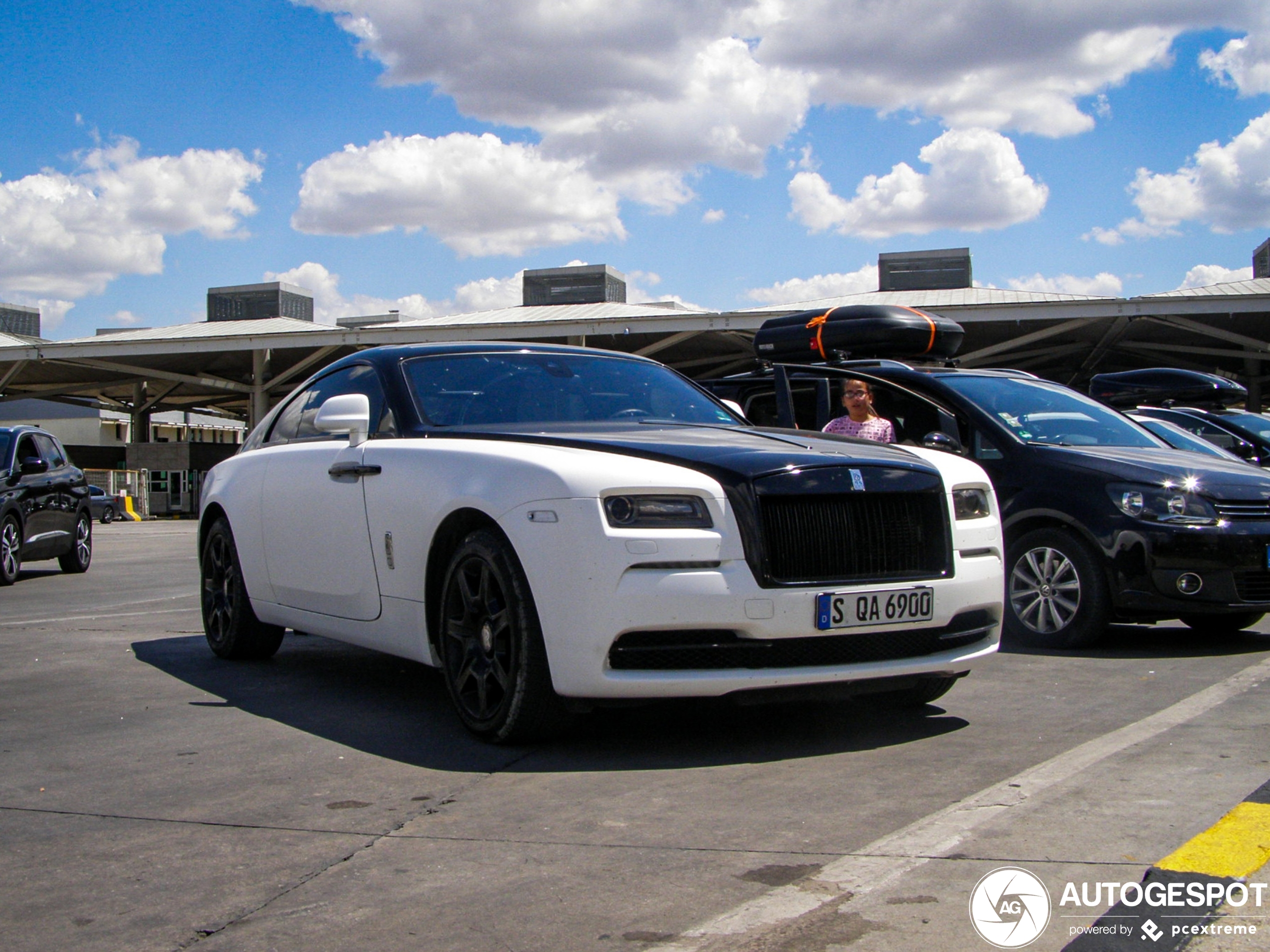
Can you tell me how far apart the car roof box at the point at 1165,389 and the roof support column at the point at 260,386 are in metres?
32.1

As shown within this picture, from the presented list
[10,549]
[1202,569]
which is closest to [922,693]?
[1202,569]

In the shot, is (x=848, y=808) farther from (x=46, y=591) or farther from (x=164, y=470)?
(x=164, y=470)

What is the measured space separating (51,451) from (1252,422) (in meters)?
13.2

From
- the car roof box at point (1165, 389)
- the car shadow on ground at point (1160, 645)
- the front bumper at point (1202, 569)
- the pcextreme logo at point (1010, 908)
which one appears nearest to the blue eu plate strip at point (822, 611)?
the pcextreme logo at point (1010, 908)

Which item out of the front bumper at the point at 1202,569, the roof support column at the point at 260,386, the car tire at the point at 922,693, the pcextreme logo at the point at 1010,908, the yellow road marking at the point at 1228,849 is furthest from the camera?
the roof support column at the point at 260,386

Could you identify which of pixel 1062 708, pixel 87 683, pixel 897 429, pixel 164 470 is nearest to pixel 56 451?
pixel 87 683

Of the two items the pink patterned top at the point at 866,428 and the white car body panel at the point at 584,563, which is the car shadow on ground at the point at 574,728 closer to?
the white car body panel at the point at 584,563

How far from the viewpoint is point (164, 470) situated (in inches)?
1849

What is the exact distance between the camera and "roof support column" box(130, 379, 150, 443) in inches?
2180

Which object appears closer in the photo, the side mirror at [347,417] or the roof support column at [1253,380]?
the side mirror at [347,417]

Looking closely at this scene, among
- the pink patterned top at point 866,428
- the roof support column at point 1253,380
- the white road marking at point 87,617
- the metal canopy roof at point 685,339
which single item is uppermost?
the metal canopy roof at point 685,339

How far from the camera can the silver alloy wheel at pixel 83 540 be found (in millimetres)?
13984

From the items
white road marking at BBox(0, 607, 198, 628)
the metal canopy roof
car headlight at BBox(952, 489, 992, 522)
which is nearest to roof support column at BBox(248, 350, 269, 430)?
the metal canopy roof

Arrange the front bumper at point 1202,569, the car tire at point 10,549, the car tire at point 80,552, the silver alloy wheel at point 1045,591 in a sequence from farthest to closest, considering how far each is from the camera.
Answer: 1. the car tire at point 80,552
2. the car tire at point 10,549
3. the silver alloy wheel at point 1045,591
4. the front bumper at point 1202,569
